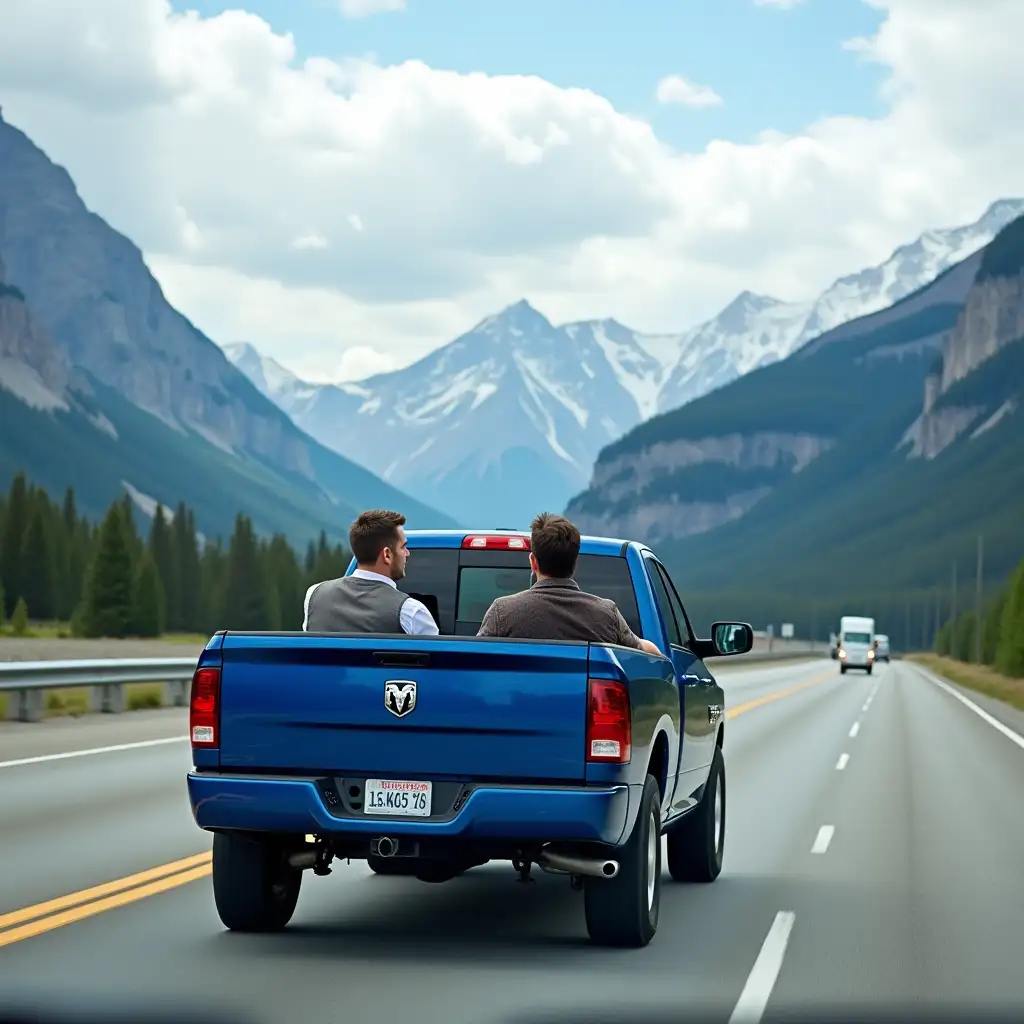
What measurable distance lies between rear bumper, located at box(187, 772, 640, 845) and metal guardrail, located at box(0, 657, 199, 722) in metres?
13.4

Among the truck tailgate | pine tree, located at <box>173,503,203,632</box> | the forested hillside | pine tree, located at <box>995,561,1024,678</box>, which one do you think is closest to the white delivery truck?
pine tree, located at <box>995,561,1024,678</box>

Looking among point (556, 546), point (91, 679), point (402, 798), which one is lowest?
point (91, 679)

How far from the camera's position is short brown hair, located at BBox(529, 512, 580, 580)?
8820mm

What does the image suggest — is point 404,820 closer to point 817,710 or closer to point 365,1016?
point 365,1016

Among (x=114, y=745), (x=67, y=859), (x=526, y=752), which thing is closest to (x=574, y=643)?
(x=526, y=752)

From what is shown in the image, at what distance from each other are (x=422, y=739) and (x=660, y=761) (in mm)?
1553

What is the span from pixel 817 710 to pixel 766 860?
27355 millimetres

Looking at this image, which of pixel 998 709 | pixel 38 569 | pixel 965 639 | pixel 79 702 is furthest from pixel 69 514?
pixel 79 702

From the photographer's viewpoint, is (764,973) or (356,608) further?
(356,608)

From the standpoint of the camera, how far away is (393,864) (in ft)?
28.2

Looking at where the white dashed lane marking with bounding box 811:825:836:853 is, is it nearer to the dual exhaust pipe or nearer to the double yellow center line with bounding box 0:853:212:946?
the double yellow center line with bounding box 0:853:212:946

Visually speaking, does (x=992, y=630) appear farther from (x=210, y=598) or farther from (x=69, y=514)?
(x=69, y=514)

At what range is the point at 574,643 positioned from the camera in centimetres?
794

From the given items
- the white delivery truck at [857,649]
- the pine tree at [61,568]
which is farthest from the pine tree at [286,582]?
the white delivery truck at [857,649]
